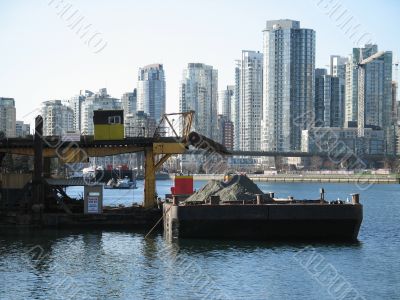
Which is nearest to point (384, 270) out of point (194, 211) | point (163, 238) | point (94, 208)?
point (194, 211)

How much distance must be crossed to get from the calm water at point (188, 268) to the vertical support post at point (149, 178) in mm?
3534

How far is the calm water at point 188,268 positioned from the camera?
3117 cm

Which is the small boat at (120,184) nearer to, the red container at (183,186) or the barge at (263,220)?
the red container at (183,186)

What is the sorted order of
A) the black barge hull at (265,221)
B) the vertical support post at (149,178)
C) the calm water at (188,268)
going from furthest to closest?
the vertical support post at (149,178)
the black barge hull at (265,221)
the calm water at (188,268)

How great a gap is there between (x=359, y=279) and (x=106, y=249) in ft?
50.7

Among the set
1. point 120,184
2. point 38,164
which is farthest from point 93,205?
point 120,184

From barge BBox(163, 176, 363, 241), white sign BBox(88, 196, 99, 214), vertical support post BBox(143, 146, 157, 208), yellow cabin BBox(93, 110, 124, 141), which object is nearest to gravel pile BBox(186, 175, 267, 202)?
barge BBox(163, 176, 363, 241)

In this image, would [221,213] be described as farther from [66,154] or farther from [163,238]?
[66,154]

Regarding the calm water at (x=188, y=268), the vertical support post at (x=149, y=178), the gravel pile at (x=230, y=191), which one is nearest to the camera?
the calm water at (x=188, y=268)

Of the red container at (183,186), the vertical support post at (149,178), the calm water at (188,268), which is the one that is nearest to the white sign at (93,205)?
the calm water at (188,268)

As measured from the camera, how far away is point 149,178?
5069 centimetres

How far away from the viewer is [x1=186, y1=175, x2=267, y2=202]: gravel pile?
46.7 meters

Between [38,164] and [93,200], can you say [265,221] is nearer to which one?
[93,200]

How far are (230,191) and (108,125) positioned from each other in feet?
33.0
